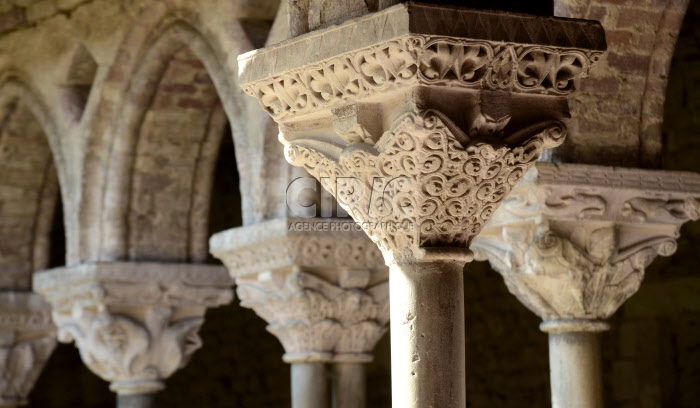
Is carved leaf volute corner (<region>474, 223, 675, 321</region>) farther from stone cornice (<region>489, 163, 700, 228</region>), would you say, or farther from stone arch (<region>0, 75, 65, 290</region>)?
stone arch (<region>0, 75, 65, 290</region>)

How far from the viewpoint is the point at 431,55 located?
11.0ft

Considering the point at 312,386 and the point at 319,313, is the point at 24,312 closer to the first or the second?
the point at 312,386

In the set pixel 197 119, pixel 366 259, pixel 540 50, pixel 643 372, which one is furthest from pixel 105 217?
pixel 540 50

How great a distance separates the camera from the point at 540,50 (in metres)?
3.47

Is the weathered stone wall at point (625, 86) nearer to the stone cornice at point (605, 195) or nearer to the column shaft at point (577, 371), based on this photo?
the stone cornice at point (605, 195)

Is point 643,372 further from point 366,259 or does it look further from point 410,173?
point 410,173

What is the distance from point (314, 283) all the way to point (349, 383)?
0.58m

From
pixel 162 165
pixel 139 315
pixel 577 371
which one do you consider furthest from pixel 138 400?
pixel 577 371

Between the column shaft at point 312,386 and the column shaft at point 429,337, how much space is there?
9.05 ft

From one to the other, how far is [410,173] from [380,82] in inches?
10.5

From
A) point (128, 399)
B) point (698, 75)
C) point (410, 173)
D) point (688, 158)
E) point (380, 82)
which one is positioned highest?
point (698, 75)

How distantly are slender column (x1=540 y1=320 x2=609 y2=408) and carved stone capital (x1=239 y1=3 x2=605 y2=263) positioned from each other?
1722 mm

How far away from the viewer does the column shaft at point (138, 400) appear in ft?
24.1

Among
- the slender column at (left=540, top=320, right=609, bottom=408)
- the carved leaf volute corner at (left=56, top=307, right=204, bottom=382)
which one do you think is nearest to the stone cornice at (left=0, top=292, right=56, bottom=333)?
the carved leaf volute corner at (left=56, top=307, right=204, bottom=382)
